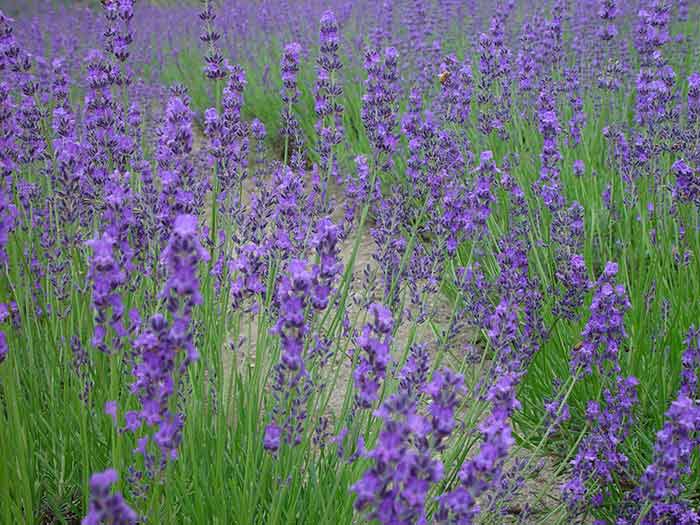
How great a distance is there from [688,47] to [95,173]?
492cm

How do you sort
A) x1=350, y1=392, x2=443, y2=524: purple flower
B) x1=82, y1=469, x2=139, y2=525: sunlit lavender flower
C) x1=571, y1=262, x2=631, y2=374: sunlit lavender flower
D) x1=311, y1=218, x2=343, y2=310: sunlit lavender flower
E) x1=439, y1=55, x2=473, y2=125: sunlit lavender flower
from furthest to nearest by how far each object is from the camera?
x1=439, y1=55, x2=473, y2=125: sunlit lavender flower, x1=571, y1=262, x2=631, y2=374: sunlit lavender flower, x1=311, y1=218, x2=343, y2=310: sunlit lavender flower, x1=350, y1=392, x2=443, y2=524: purple flower, x1=82, y1=469, x2=139, y2=525: sunlit lavender flower

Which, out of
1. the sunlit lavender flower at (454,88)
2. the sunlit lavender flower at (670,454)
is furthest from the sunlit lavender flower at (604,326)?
the sunlit lavender flower at (454,88)

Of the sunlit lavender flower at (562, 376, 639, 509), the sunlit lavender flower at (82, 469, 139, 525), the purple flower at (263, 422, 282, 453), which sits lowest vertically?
the sunlit lavender flower at (562, 376, 639, 509)

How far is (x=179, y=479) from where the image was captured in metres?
1.78

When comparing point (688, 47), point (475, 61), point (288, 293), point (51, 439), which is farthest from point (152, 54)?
point (288, 293)

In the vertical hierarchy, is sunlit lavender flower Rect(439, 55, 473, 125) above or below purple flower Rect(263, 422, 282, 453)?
above

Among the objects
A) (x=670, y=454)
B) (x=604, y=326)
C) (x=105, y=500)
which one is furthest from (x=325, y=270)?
(x=604, y=326)

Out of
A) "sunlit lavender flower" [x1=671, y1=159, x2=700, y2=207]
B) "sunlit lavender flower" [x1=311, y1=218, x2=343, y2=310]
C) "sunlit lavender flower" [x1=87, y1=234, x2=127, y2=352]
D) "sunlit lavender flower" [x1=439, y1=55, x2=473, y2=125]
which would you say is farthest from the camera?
"sunlit lavender flower" [x1=439, y1=55, x2=473, y2=125]

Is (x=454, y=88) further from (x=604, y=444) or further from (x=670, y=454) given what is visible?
(x=670, y=454)

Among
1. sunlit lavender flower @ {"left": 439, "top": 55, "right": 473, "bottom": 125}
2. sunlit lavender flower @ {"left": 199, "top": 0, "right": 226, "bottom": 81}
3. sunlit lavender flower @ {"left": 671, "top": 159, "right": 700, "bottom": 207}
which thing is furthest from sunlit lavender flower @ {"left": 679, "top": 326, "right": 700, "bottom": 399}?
sunlit lavender flower @ {"left": 199, "top": 0, "right": 226, "bottom": 81}

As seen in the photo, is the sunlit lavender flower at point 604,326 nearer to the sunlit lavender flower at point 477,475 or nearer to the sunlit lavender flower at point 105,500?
the sunlit lavender flower at point 477,475

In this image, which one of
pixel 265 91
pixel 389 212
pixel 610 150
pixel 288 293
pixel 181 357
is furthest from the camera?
pixel 265 91

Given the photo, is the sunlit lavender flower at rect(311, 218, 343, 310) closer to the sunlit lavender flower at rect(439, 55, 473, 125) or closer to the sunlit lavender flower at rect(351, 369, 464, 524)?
the sunlit lavender flower at rect(351, 369, 464, 524)

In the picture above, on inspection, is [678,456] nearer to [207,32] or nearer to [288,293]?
[288,293]
